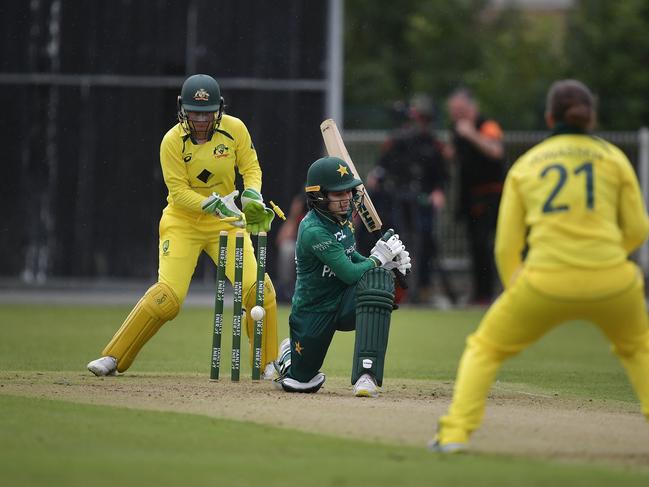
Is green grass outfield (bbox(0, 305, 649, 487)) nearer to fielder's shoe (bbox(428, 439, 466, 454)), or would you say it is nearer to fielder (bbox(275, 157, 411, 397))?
fielder's shoe (bbox(428, 439, 466, 454))

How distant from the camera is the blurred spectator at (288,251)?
2048 cm

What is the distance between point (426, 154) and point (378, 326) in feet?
36.2

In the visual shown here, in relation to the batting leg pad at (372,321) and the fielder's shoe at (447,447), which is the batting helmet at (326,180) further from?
the fielder's shoe at (447,447)

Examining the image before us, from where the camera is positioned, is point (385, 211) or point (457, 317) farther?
point (385, 211)

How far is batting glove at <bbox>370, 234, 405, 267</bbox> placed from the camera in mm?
10008

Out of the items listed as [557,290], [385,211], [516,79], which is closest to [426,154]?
[385,211]

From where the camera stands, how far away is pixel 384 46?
1496 inches

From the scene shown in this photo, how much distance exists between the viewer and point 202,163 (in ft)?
36.4

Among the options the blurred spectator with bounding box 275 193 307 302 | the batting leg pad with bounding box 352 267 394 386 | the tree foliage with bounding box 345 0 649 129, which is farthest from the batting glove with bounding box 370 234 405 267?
the tree foliage with bounding box 345 0 649 129

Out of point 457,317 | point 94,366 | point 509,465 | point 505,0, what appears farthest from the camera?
point 505,0

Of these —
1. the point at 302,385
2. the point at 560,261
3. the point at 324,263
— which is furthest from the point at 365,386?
the point at 560,261

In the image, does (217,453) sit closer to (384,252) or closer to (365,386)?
(365,386)

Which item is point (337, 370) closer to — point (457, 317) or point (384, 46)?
point (457, 317)

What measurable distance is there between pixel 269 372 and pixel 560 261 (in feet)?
14.5
